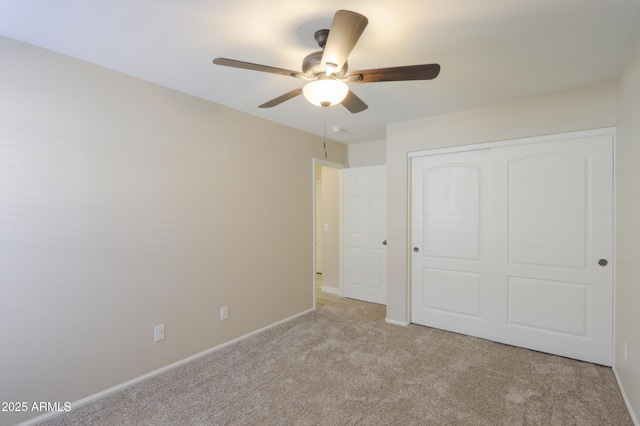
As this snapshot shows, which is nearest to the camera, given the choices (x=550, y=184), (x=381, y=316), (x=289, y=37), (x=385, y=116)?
(x=289, y=37)

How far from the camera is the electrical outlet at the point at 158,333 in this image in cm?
252

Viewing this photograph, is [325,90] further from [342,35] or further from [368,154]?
[368,154]

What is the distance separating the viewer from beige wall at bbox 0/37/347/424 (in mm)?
1900

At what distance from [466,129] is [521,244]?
1.27m

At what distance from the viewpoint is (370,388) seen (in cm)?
232

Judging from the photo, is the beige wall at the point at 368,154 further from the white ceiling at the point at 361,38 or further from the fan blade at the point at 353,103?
the fan blade at the point at 353,103

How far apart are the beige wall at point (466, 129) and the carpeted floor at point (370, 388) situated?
32.8 inches

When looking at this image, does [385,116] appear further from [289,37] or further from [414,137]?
[289,37]

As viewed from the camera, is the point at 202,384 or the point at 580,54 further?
the point at 202,384

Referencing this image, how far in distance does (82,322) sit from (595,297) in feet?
13.2

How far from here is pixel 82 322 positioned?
6.99ft

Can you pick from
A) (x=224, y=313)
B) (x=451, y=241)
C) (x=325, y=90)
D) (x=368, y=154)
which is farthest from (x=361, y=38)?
(x=368, y=154)

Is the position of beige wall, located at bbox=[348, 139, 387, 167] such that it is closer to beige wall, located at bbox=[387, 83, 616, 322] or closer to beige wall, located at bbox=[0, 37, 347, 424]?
beige wall, located at bbox=[387, 83, 616, 322]

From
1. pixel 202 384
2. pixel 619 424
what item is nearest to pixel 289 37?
pixel 202 384
